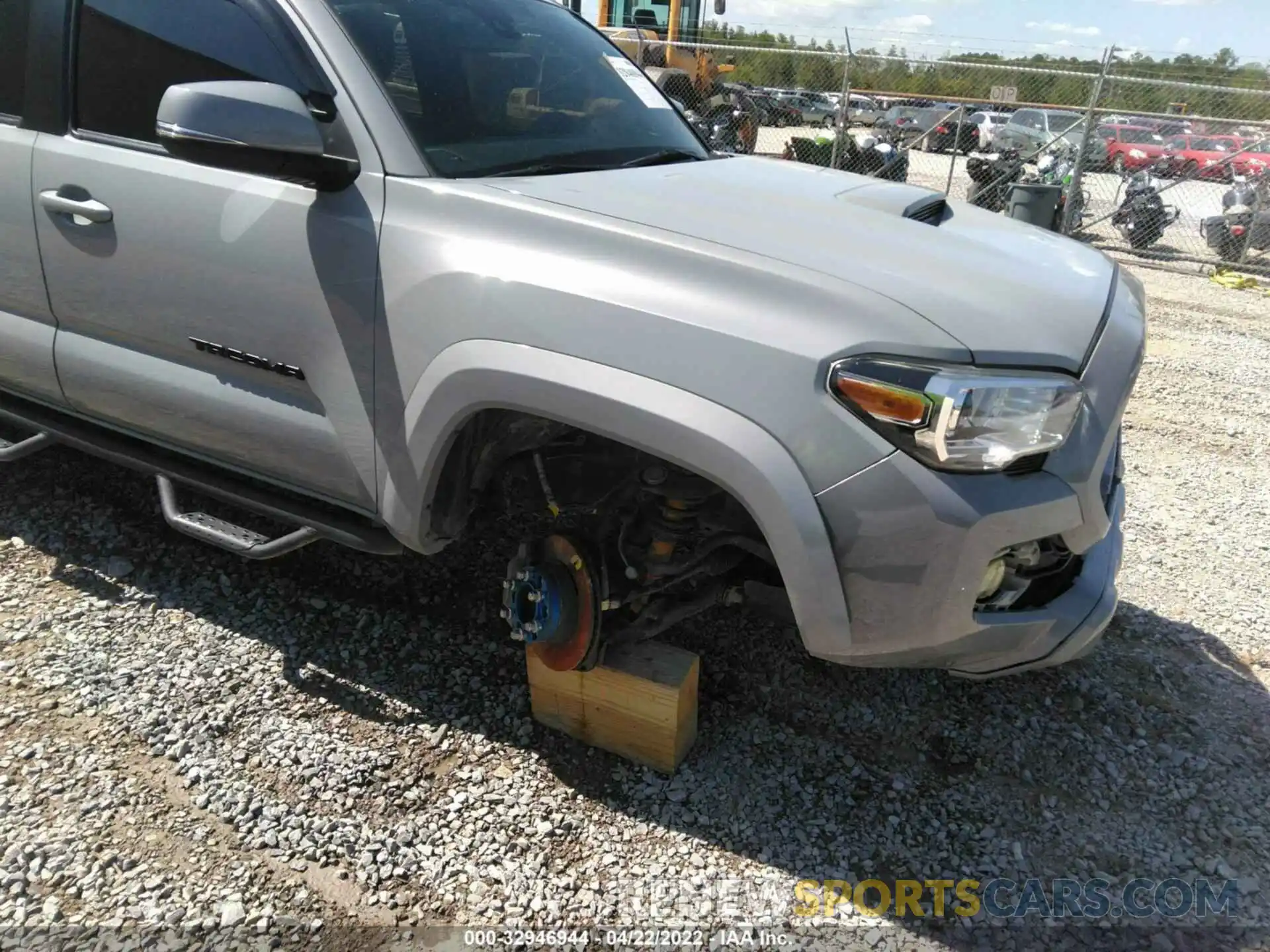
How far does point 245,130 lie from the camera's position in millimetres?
2008

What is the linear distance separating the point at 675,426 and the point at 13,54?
2.61 m

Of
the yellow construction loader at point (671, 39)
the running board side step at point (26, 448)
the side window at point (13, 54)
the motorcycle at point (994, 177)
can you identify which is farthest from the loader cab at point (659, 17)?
the running board side step at point (26, 448)

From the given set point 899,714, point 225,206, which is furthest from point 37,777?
point 899,714

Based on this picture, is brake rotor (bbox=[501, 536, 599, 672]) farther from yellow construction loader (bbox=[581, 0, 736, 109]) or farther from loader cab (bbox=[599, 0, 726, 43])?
loader cab (bbox=[599, 0, 726, 43])

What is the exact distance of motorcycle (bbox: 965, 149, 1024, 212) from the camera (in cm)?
1199

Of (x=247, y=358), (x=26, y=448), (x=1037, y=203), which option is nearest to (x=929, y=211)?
(x=247, y=358)

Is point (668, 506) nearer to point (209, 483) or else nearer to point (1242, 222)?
point (209, 483)

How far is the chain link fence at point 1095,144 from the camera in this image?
1068 centimetres

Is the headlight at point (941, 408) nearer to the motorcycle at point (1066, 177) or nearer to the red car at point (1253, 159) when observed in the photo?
the motorcycle at point (1066, 177)

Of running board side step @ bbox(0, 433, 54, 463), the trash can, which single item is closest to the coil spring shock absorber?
running board side step @ bbox(0, 433, 54, 463)

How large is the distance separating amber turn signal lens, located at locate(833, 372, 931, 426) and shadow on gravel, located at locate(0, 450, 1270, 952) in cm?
119

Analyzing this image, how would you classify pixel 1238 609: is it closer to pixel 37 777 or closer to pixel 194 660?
pixel 194 660

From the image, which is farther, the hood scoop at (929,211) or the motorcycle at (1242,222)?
the motorcycle at (1242,222)

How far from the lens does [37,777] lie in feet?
7.70
